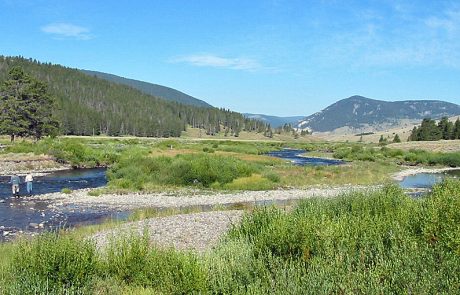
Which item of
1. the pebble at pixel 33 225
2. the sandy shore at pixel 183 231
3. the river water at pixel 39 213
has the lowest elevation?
the river water at pixel 39 213

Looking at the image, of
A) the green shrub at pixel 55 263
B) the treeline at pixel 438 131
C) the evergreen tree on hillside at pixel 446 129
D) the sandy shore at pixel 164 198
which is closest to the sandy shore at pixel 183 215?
the sandy shore at pixel 164 198

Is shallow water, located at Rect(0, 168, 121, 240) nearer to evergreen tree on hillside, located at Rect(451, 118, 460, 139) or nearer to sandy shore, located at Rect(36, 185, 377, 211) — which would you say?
sandy shore, located at Rect(36, 185, 377, 211)

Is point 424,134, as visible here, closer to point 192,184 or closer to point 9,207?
point 192,184

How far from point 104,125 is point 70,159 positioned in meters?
109

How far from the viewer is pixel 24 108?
81.1 m

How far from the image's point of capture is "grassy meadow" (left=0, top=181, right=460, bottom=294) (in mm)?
7777

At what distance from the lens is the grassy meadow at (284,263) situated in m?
7.78

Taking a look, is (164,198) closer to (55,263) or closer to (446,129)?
(55,263)

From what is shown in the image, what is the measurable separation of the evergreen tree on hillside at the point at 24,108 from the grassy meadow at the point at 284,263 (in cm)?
7446

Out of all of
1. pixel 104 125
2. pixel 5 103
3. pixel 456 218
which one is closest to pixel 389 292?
pixel 456 218

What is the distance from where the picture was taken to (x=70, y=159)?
57594 mm

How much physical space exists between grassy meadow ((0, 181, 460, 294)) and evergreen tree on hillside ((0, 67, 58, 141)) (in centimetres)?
7446

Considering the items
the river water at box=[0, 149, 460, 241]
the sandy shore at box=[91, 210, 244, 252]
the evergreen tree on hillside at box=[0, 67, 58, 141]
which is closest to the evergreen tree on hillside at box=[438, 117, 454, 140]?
the river water at box=[0, 149, 460, 241]

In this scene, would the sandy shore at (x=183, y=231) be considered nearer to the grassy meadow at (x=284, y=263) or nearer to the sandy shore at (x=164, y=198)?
the grassy meadow at (x=284, y=263)
